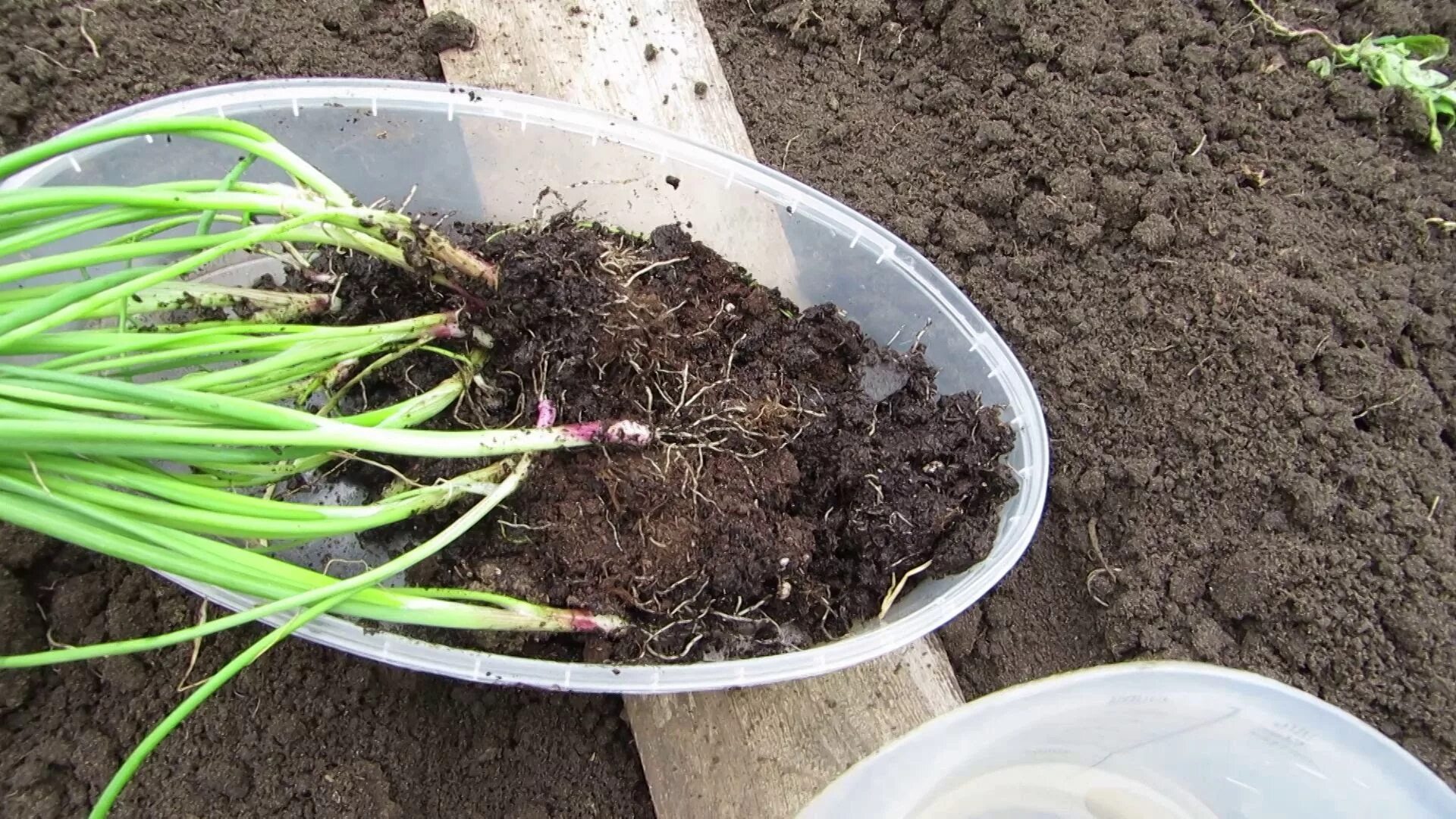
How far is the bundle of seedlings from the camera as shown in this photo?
718 millimetres

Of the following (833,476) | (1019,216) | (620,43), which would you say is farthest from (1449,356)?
(620,43)

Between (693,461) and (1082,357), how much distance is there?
1.73 ft

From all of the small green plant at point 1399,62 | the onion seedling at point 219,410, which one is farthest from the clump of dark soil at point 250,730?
the small green plant at point 1399,62

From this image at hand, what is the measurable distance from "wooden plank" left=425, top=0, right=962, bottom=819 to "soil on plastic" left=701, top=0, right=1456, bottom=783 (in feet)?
0.38

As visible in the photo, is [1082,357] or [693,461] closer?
[693,461]

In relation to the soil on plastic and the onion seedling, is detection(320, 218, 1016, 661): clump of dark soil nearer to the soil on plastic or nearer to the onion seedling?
the onion seedling

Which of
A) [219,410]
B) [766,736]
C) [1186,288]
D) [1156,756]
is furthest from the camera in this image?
[1186,288]

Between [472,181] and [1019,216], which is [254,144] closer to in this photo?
[472,181]

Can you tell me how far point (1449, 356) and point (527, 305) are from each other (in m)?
1.13

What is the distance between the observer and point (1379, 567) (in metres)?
0.94

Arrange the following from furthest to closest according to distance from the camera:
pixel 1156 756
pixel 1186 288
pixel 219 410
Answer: pixel 1186 288 < pixel 1156 756 < pixel 219 410

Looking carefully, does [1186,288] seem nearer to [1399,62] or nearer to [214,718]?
[1399,62]

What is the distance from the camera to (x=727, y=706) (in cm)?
96

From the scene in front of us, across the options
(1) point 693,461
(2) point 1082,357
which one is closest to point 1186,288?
(2) point 1082,357
